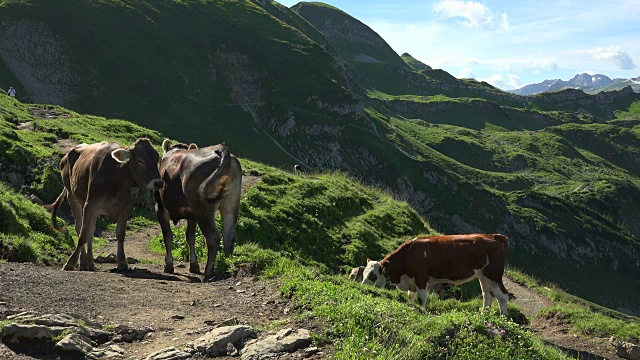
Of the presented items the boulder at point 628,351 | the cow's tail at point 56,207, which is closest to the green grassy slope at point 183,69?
the cow's tail at point 56,207

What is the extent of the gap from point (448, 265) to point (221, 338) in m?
10.5

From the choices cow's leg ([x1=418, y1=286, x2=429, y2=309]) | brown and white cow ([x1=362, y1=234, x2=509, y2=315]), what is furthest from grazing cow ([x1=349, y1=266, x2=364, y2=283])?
cow's leg ([x1=418, y1=286, x2=429, y2=309])

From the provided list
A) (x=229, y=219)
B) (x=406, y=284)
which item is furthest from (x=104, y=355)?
(x=406, y=284)

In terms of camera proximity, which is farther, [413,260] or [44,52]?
[44,52]

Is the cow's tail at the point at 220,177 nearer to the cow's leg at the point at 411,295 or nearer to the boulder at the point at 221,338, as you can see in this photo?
the boulder at the point at 221,338

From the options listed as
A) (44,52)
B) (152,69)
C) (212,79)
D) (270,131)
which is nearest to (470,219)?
(270,131)

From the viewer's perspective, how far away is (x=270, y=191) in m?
27.5

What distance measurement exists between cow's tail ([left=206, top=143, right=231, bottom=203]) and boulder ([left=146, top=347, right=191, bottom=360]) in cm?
589

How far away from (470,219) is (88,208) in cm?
11536

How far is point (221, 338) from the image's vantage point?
7945mm

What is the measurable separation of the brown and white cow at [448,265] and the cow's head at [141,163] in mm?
8296

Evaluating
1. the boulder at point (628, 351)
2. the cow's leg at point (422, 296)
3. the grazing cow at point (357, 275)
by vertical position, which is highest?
the boulder at point (628, 351)

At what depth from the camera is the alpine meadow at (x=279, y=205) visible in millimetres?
8773

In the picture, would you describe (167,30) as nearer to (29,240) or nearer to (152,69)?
(152,69)
